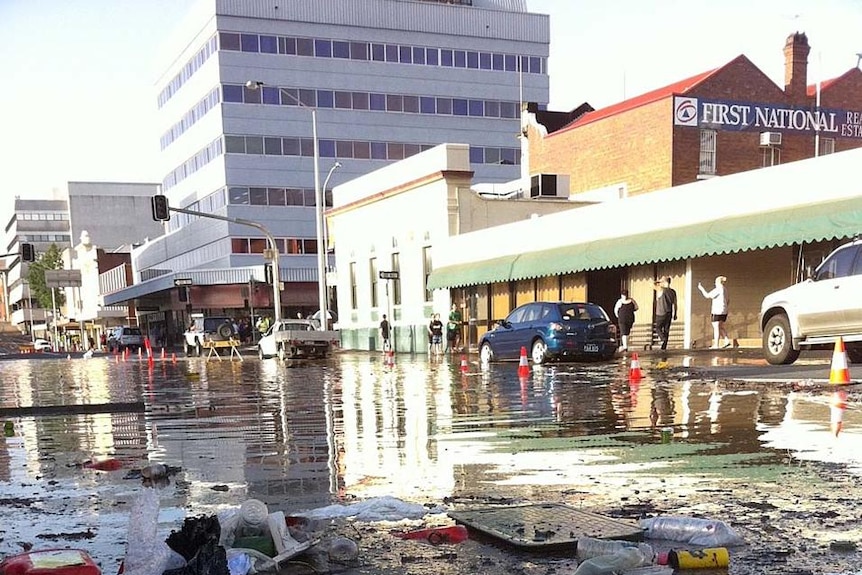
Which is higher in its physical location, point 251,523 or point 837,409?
point 251,523

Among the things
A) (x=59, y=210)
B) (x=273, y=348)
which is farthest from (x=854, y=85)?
(x=59, y=210)

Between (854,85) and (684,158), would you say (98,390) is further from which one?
(854,85)

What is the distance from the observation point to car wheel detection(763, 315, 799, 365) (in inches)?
574

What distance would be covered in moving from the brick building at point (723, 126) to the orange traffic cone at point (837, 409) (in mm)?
21529

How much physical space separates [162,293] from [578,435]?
62.1 metres

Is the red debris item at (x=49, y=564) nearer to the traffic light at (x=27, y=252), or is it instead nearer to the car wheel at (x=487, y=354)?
the car wheel at (x=487, y=354)

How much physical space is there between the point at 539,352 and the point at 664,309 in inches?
154

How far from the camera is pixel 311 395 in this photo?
563 inches

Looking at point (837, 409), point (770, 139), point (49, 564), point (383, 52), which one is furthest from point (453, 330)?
point (383, 52)

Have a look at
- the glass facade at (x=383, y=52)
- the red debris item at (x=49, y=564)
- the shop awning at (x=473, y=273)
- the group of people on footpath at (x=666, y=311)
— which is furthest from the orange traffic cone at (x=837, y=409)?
the glass facade at (x=383, y=52)

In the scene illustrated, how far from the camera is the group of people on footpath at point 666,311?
63.4 feet

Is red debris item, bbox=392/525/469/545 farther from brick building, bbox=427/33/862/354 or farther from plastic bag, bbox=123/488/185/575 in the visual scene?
brick building, bbox=427/33/862/354

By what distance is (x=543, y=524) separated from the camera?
4781mm

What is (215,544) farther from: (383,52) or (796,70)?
(383,52)
